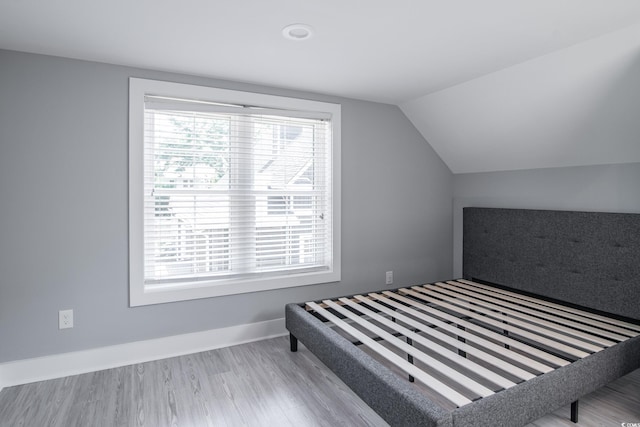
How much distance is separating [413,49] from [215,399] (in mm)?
2347

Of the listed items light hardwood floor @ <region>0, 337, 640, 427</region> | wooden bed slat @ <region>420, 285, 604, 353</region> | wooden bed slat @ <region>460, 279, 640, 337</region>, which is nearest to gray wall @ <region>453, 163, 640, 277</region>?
wooden bed slat @ <region>460, 279, 640, 337</region>

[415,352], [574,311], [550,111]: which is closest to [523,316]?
[574,311]

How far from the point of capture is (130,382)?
2334 mm

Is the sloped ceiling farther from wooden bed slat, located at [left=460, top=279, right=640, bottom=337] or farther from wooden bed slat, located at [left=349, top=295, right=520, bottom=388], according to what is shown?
wooden bed slat, located at [left=349, top=295, right=520, bottom=388]

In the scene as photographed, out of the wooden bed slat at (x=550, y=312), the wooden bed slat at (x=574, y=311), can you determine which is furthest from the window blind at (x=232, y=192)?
the wooden bed slat at (x=574, y=311)

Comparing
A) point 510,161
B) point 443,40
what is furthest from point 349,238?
point 443,40

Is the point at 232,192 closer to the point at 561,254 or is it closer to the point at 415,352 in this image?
the point at 415,352

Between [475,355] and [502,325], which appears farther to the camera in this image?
[502,325]

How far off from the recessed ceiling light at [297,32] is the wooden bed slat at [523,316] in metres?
2.20

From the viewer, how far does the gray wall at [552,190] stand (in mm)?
2582

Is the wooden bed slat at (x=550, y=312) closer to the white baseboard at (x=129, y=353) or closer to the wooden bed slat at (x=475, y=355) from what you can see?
the wooden bed slat at (x=475, y=355)

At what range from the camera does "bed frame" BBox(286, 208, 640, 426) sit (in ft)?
5.42

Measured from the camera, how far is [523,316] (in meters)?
2.52

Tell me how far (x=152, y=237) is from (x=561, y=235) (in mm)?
3018
